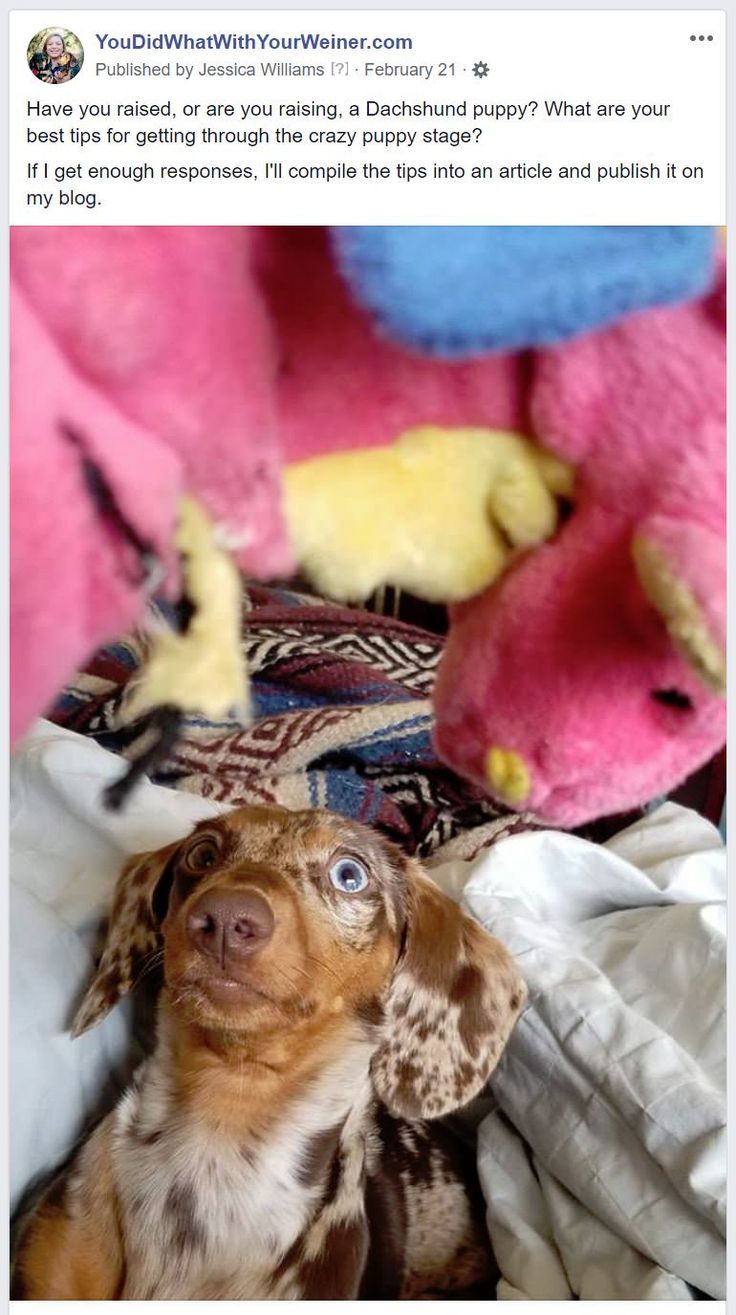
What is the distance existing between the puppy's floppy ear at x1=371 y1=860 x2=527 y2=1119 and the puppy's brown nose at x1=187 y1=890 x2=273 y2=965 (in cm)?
23

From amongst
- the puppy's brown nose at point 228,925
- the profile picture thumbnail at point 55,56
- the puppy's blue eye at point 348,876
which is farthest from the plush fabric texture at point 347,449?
the puppy's blue eye at point 348,876

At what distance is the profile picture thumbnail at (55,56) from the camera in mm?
383

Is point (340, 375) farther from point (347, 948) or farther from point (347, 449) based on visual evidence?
point (347, 948)

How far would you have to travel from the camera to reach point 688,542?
24 centimetres

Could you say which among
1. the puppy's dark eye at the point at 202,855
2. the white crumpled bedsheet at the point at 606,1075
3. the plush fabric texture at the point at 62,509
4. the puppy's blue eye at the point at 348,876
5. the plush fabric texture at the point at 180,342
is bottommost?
the white crumpled bedsheet at the point at 606,1075

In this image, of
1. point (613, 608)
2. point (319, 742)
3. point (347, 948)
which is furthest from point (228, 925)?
point (319, 742)

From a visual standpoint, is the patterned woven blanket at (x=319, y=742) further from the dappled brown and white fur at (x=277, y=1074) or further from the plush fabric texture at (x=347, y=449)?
the plush fabric texture at (x=347, y=449)

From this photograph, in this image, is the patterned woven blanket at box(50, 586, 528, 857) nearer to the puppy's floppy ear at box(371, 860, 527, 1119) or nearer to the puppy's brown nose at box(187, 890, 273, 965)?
the puppy's floppy ear at box(371, 860, 527, 1119)

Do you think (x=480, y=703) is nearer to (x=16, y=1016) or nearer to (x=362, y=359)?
(x=362, y=359)

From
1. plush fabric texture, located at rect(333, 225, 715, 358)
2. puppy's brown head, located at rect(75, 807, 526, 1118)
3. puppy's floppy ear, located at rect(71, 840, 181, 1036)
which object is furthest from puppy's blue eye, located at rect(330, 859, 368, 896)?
plush fabric texture, located at rect(333, 225, 715, 358)

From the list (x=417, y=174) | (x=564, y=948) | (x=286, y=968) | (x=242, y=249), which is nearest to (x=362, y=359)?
(x=242, y=249)

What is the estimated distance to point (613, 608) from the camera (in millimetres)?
272

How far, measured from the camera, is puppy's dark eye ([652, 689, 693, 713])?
0.92 ft

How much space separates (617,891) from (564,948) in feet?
0.45
